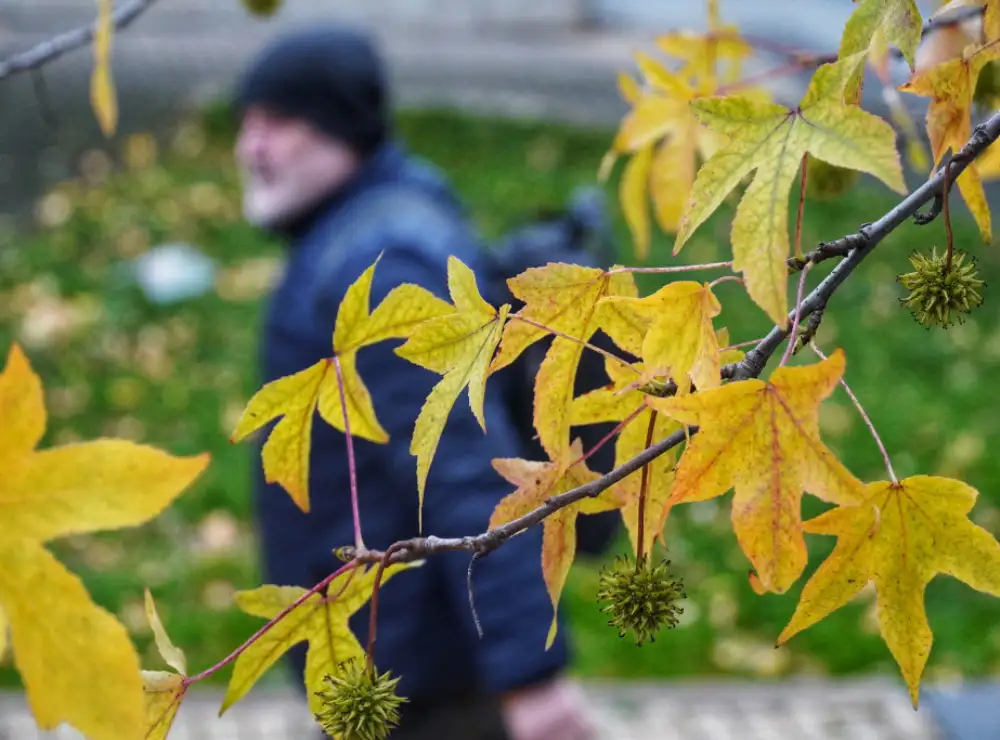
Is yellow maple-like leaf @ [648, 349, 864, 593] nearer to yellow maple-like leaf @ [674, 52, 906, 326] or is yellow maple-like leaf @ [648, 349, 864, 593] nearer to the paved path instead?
yellow maple-like leaf @ [674, 52, 906, 326]

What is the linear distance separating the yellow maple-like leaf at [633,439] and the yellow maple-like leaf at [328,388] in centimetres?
11

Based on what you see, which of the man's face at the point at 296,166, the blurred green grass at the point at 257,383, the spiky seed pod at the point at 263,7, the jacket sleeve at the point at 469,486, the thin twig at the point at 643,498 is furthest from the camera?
the blurred green grass at the point at 257,383

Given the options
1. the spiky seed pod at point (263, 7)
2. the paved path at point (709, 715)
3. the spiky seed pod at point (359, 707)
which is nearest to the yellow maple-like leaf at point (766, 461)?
the spiky seed pod at point (359, 707)

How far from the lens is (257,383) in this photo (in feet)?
12.5

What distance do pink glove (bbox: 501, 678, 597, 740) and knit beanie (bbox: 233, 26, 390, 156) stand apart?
127 centimetres

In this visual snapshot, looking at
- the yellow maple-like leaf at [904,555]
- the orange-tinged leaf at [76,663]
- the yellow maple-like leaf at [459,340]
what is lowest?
the yellow maple-like leaf at [904,555]

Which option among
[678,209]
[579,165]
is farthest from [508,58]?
[678,209]

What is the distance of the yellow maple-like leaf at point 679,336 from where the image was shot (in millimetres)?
677

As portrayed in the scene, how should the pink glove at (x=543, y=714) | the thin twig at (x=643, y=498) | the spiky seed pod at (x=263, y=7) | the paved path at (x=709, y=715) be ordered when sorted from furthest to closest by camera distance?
the paved path at (x=709, y=715) → the pink glove at (x=543, y=714) → the spiky seed pod at (x=263, y=7) → the thin twig at (x=643, y=498)

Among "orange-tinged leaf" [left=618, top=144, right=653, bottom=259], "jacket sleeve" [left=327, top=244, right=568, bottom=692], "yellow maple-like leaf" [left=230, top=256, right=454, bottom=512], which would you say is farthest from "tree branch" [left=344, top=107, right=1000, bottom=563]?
"jacket sleeve" [left=327, top=244, right=568, bottom=692]

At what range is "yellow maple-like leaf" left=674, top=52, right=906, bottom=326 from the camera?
62 cm

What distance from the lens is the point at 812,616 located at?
71cm

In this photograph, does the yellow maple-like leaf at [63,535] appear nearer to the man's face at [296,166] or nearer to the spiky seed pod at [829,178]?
the spiky seed pod at [829,178]

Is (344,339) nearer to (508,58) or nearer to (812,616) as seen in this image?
(812,616)
